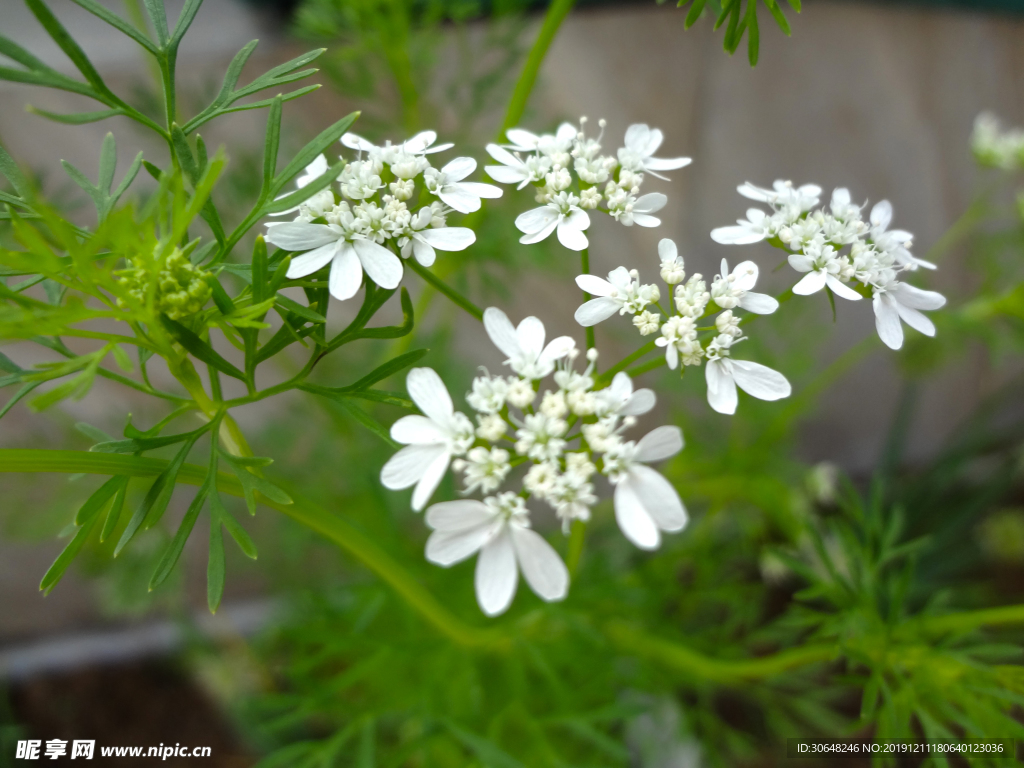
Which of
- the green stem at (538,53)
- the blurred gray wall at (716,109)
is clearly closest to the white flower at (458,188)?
the green stem at (538,53)

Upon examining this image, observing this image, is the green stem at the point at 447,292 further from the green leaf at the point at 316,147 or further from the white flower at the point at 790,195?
the white flower at the point at 790,195

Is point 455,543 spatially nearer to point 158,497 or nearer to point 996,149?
point 158,497

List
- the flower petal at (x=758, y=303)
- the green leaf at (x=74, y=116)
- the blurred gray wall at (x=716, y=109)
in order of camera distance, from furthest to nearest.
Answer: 1. the blurred gray wall at (x=716, y=109)
2. the flower petal at (x=758, y=303)
3. the green leaf at (x=74, y=116)

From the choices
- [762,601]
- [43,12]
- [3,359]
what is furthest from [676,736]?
[43,12]

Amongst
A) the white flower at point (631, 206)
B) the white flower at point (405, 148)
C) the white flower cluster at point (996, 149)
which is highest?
the white flower cluster at point (996, 149)

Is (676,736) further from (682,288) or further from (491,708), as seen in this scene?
(682,288)

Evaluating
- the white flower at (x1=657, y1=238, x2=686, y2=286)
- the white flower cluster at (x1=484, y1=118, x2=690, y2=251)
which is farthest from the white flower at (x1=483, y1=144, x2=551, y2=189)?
the white flower at (x1=657, y1=238, x2=686, y2=286)
